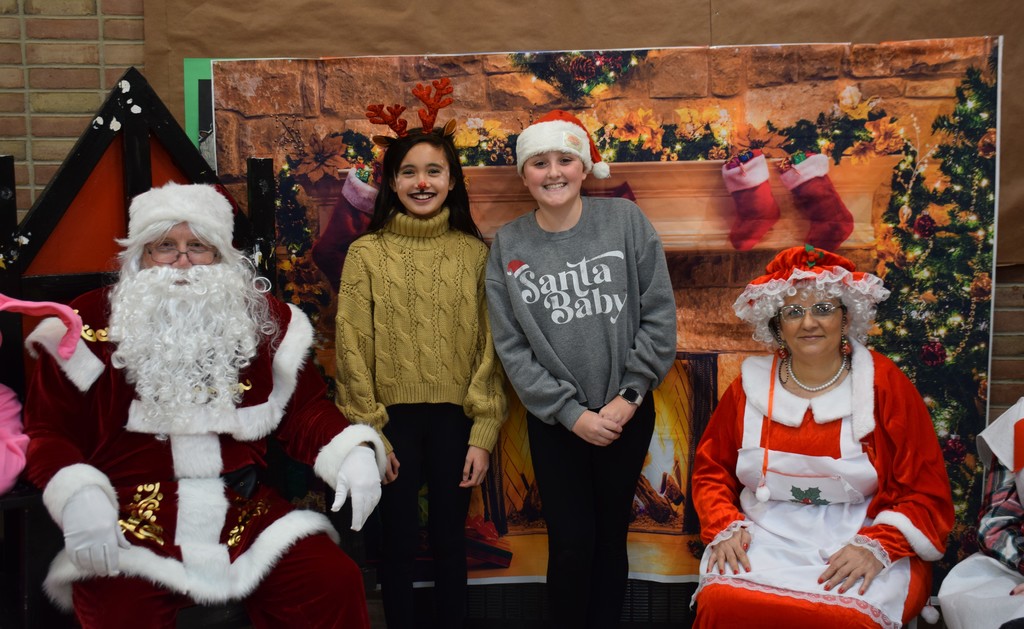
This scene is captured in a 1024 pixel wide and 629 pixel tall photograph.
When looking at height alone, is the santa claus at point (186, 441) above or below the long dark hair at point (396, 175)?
below

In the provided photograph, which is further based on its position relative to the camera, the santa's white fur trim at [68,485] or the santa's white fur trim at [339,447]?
the santa's white fur trim at [339,447]

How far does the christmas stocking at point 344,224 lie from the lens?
11.6 feet

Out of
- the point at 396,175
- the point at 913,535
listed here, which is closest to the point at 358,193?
the point at 396,175

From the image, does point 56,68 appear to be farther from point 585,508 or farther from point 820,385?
point 820,385

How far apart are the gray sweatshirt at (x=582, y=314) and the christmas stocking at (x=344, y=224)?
27.5 inches

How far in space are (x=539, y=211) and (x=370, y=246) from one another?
0.62 metres

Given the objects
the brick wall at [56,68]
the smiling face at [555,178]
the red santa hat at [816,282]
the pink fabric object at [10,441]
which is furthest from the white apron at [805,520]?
the pink fabric object at [10,441]

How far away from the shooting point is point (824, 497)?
2766 mm

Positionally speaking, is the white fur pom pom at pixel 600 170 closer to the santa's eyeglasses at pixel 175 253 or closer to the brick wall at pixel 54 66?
the santa's eyeglasses at pixel 175 253

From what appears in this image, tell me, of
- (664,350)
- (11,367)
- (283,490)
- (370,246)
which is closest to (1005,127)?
(664,350)

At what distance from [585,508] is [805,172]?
4.98ft

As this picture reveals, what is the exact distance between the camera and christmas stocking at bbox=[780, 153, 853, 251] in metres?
3.41

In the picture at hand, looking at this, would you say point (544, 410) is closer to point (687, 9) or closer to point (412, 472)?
point (412, 472)

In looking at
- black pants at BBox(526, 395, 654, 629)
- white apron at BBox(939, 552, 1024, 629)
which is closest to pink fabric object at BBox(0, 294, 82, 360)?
black pants at BBox(526, 395, 654, 629)
